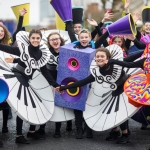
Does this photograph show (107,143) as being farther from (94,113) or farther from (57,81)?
(57,81)

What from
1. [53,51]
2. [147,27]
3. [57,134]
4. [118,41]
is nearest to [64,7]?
[53,51]

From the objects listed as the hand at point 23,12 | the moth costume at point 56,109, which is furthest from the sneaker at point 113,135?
the hand at point 23,12

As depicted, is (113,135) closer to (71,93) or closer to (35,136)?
(71,93)

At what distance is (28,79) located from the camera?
241 inches

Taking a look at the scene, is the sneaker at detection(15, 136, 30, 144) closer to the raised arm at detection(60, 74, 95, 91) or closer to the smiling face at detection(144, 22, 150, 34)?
the raised arm at detection(60, 74, 95, 91)

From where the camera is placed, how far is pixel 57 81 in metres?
6.49

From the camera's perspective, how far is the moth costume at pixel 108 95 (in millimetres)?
5945

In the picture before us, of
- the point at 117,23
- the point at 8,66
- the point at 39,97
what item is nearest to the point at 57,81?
the point at 39,97

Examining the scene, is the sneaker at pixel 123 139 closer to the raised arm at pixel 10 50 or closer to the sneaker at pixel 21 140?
the sneaker at pixel 21 140

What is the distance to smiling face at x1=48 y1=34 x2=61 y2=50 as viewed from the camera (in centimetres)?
660

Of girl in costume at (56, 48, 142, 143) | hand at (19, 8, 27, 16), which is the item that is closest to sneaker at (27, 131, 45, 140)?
girl in costume at (56, 48, 142, 143)

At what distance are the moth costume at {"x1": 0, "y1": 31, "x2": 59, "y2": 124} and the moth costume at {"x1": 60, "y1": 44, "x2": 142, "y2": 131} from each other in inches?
13.8

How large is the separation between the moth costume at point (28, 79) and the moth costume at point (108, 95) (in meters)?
0.35

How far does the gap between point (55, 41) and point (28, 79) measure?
81 centimetres
